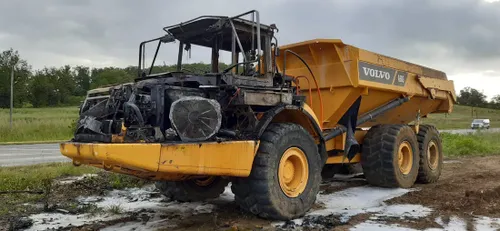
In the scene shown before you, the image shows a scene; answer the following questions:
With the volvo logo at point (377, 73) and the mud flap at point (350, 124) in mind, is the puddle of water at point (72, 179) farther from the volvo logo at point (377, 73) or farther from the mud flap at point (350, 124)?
the volvo logo at point (377, 73)

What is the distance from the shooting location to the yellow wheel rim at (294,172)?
5757 mm

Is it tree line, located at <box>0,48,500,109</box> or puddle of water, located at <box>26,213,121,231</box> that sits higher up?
tree line, located at <box>0,48,500,109</box>

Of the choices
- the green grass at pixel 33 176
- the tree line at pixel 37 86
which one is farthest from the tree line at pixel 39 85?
the green grass at pixel 33 176

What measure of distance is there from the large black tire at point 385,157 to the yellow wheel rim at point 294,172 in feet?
8.20

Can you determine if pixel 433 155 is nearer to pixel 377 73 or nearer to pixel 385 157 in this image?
pixel 385 157

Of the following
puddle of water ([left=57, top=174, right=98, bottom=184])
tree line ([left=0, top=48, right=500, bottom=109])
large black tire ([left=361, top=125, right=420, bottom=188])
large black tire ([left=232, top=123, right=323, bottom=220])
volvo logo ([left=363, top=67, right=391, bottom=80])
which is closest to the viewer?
large black tire ([left=232, top=123, right=323, bottom=220])

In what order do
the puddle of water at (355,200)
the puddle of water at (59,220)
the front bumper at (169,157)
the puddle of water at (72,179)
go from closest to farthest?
the front bumper at (169,157) → the puddle of water at (59,220) → the puddle of water at (355,200) → the puddle of water at (72,179)

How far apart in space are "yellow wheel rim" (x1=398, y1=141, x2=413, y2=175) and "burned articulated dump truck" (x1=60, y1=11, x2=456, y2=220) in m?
0.02

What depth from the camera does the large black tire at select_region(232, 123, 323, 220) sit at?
5.33 metres

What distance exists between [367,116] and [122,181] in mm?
4455

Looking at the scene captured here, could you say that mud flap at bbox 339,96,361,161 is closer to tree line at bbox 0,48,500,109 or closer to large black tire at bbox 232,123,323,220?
large black tire at bbox 232,123,323,220

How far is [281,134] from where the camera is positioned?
558 cm

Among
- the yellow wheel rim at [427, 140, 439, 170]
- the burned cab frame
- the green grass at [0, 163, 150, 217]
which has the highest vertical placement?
the burned cab frame

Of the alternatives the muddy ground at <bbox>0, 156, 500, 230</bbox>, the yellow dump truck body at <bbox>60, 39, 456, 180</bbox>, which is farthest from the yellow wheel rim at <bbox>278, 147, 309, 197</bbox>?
the yellow dump truck body at <bbox>60, 39, 456, 180</bbox>
